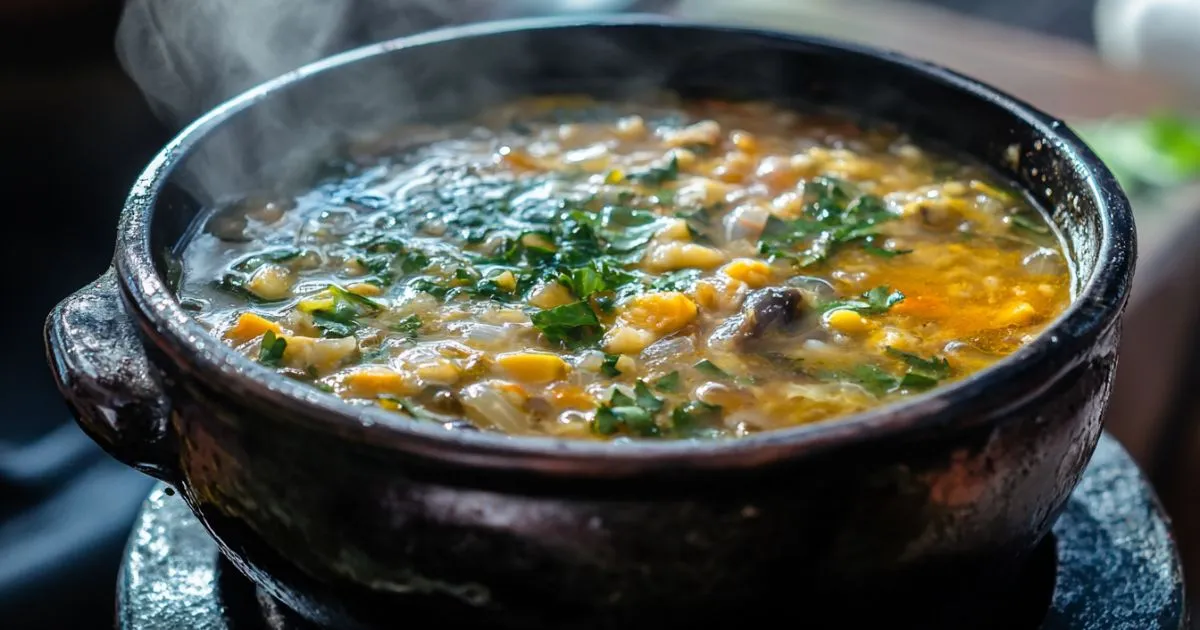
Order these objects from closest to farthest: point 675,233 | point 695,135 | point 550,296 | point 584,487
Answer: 1. point 584,487
2. point 550,296
3. point 675,233
4. point 695,135

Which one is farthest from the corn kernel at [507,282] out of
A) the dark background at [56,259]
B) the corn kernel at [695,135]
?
the dark background at [56,259]

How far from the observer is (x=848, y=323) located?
1.78 m

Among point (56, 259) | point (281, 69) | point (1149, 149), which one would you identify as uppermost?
point (281, 69)

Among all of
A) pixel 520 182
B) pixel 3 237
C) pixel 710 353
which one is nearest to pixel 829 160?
pixel 520 182

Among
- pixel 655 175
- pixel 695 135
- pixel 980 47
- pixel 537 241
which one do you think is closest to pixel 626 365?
pixel 537 241

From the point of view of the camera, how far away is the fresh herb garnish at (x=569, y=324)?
1732 mm

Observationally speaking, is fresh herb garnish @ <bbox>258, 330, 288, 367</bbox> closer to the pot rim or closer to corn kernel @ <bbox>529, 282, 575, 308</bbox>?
the pot rim

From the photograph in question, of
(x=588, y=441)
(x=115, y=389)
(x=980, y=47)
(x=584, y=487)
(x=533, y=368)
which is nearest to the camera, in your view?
(x=584, y=487)

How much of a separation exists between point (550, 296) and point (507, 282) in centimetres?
9

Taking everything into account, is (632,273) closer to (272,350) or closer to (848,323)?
(848,323)

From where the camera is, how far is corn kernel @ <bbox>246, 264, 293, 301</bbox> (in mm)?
1868

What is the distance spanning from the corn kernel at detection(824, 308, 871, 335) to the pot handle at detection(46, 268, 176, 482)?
1033 mm

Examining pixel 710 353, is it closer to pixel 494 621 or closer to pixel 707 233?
pixel 707 233

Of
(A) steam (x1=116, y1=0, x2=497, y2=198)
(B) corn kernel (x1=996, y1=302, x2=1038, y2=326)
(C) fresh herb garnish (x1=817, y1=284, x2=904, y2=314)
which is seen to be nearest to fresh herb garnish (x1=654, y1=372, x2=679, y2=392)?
(C) fresh herb garnish (x1=817, y1=284, x2=904, y2=314)
